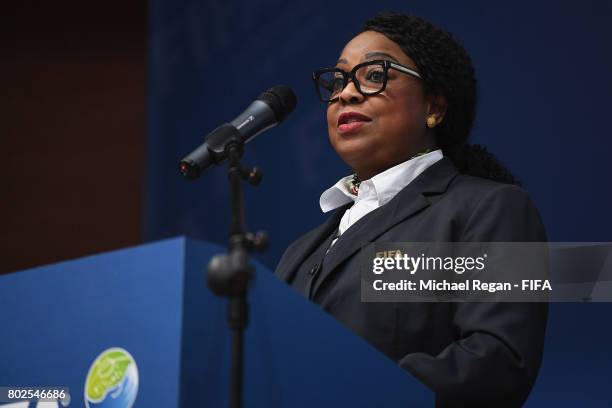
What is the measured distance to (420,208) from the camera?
5.90ft

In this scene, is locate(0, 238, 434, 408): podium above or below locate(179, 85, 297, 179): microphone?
below

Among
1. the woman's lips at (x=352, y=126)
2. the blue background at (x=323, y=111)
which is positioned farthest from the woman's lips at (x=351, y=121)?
the blue background at (x=323, y=111)

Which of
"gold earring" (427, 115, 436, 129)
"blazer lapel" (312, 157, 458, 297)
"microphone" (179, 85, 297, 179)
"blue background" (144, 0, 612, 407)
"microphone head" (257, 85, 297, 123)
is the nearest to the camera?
A: "microphone" (179, 85, 297, 179)

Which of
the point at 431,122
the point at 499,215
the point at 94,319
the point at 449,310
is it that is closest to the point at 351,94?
the point at 431,122

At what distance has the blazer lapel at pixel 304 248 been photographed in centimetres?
201

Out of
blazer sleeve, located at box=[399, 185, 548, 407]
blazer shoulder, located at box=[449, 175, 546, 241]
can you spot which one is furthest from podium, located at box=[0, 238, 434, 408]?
blazer shoulder, located at box=[449, 175, 546, 241]

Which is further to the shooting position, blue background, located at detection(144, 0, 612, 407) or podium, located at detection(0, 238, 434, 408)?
blue background, located at detection(144, 0, 612, 407)

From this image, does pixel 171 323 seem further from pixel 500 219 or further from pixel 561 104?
pixel 561 104

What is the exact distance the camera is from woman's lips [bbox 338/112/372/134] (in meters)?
1.96

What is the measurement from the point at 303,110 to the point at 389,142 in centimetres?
118

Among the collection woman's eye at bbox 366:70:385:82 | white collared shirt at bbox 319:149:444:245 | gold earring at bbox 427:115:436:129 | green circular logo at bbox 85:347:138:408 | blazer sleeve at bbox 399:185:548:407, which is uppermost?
woman's eye at bbox 366:70:385:82

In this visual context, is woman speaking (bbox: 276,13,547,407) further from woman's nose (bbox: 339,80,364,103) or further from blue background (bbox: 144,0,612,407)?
blue background (bbox: 144,0,612,407)

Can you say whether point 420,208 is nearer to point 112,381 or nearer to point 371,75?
point 371,75

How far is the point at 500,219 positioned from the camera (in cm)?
166
